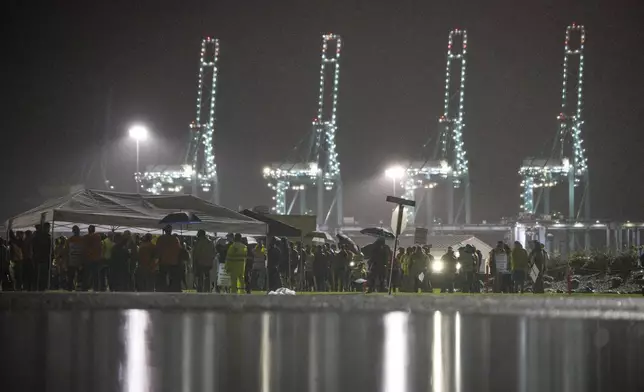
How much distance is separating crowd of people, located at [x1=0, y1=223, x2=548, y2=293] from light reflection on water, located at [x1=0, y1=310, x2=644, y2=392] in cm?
653

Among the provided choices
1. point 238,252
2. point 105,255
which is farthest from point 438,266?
point 105,255

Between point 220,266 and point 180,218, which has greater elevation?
point 180,218

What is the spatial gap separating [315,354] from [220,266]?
14.3 meters

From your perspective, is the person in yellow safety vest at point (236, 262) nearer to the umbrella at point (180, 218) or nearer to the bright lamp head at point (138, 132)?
the umbrella at point (180, 218)

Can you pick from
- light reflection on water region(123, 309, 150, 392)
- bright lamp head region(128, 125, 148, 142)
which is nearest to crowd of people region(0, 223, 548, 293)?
light reflection on water region(123, 309, 150, 392)

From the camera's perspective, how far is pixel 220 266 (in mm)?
23844

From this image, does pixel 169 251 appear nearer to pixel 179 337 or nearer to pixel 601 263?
pixel 179 337

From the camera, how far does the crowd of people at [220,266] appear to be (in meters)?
21.9

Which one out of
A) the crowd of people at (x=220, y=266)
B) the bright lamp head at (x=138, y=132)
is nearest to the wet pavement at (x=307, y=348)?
the crowd of people at (x=220, y=266)

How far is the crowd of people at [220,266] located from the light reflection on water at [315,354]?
653cm

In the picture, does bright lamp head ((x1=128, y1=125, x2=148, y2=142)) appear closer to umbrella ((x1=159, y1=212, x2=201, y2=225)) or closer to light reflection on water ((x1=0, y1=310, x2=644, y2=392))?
umbrella ((x1=159, y1=212, x2=201, y2=225))

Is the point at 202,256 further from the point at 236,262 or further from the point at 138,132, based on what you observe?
the point at 138,132

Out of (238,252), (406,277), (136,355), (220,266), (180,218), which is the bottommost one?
(136,355)

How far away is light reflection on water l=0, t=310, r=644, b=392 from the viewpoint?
739 centimetres
